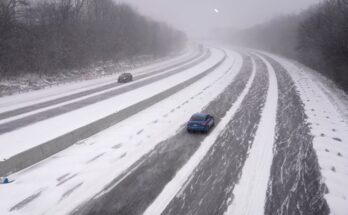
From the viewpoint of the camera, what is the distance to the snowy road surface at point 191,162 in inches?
374

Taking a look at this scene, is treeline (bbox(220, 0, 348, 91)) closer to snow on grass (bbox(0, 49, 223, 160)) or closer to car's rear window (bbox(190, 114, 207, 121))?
car's rear window (bbox(190, 114, 207, 121))

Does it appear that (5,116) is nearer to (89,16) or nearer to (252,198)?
(252,198)

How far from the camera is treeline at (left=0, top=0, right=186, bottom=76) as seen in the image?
30.6 metres

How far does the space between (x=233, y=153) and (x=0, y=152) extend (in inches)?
470

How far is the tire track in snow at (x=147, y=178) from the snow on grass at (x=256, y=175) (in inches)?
116

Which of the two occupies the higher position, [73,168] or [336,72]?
[336,72]

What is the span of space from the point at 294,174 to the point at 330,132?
21.6 feet

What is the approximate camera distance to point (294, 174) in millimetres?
11469

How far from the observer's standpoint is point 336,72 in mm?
30062

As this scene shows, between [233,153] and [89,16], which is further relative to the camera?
[89,16]

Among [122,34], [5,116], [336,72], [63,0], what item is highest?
[63,0]

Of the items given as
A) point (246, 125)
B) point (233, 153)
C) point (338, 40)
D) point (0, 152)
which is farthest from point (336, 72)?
point (0, 152)

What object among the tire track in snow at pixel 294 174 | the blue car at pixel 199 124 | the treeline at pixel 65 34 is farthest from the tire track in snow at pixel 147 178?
the treeline at pixel 65 34

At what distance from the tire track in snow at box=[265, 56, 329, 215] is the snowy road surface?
0.04 meters
